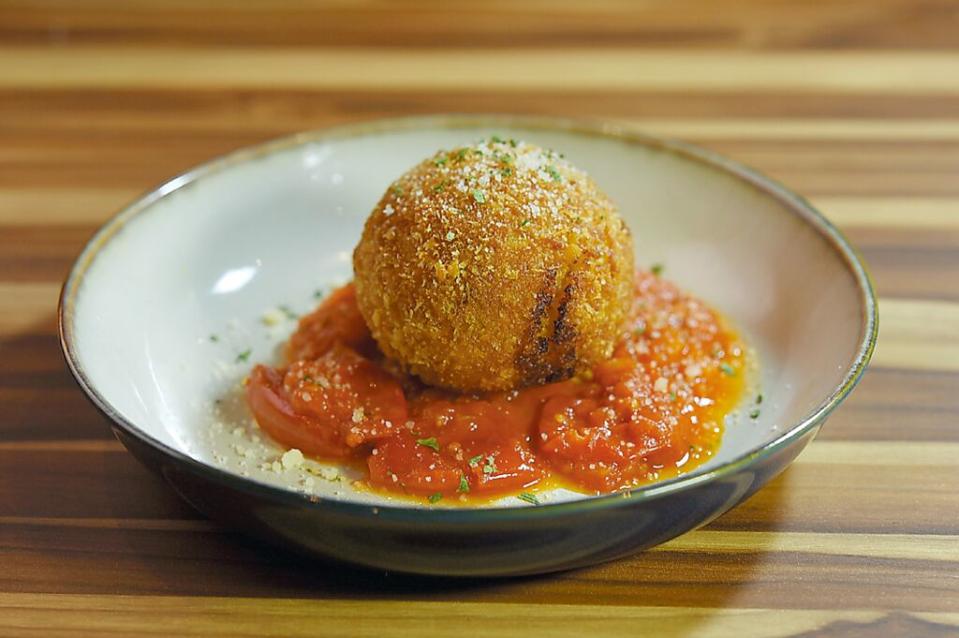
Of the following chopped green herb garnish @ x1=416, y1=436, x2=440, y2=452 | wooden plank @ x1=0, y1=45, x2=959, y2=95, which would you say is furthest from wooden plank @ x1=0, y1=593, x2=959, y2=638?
wooden plank @ x1=0, y1=45, x2=959, y2=95

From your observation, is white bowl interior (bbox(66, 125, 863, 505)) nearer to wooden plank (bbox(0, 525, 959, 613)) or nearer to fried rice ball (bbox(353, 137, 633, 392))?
wooden plank (bbox(0, 525, 959, 613))

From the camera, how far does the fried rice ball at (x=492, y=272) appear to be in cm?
240

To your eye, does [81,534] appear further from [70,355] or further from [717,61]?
[717,61]

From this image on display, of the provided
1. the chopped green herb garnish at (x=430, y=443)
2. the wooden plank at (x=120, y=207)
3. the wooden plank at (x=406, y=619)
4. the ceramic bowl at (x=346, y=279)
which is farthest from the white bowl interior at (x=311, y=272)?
the wooden plank at (x=120, y=207)

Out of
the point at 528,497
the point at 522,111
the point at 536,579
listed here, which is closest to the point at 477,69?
the point at 522,111

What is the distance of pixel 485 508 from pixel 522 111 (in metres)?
2.72

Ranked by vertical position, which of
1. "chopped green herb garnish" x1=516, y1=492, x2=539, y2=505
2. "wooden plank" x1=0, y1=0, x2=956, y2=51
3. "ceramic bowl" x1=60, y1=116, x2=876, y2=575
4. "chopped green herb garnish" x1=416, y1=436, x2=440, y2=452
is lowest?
"chopped green herb garnish" x1=516, y1=492, x2=539, y2=505

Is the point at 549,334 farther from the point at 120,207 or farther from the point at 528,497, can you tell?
the point at 120,207

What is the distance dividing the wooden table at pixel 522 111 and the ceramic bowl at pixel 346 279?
0.43 ft

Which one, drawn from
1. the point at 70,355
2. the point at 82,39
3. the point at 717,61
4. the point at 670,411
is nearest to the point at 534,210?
the point at 670,411

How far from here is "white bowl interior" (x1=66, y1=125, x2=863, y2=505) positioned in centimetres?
244

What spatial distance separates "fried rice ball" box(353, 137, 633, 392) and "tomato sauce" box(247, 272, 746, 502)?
0.27 feet

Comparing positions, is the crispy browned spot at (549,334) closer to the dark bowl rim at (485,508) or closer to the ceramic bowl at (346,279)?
the ceramic bowl at (346,279)

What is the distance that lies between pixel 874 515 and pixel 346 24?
11.7 ft
